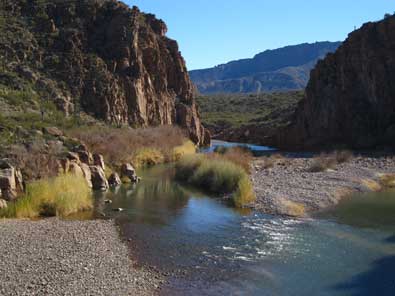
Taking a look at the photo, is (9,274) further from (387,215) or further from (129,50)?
(129,50)

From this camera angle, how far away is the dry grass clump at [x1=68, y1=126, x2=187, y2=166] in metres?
40.0

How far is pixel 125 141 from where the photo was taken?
45469 mm

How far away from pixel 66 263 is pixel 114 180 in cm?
1932

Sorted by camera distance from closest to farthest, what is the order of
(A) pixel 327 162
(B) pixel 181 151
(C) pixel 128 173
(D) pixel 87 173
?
(D) pixel 87 173
(C) pixel 128 173
(A) pixel 327 162
(B) pixel 181 151

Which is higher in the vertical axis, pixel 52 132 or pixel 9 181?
pixel 52 132

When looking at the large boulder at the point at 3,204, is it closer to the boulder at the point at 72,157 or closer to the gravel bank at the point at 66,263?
the gravel bank at the point at 66,263

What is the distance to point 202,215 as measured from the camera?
917 inches

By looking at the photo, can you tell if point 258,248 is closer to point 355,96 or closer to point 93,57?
point 93,57

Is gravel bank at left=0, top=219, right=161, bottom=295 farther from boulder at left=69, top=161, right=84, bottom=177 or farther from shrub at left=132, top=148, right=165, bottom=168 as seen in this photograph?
shrub at left=132, top=148, right=165, bottom=168

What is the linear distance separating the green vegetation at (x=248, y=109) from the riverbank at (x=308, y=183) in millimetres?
51787

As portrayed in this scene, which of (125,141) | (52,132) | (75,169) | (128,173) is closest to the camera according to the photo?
(75,169)

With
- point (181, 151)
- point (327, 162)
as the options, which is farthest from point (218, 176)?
point (181, 151)

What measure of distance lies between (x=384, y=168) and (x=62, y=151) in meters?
29.5

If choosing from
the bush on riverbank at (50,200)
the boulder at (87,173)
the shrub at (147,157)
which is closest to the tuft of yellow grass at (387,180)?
the boulder at (87,173)
